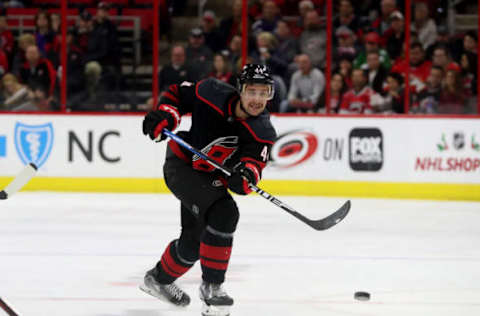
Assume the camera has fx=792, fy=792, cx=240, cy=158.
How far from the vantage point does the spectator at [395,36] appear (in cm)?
767

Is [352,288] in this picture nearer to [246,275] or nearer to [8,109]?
[246,275]

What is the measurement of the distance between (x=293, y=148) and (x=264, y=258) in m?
3.01

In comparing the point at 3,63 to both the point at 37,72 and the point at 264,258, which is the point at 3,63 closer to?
the point at 37,72

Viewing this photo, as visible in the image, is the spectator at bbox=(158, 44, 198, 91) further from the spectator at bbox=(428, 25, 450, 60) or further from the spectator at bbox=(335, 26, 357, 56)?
the spectator at bbox=(428, 25, 450, 60)

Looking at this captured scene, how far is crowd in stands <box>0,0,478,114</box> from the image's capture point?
766 centimetres

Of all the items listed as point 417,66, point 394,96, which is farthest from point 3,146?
point 417,66

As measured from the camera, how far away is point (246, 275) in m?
4.13

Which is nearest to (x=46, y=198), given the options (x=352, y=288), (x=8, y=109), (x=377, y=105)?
(x=8, y=109)

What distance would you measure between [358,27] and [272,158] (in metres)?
1.54

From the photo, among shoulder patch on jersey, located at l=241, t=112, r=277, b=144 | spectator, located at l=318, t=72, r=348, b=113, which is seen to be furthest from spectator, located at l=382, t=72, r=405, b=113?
shoulder patch on jersey, located at l=241, t=112, r=277, b=144

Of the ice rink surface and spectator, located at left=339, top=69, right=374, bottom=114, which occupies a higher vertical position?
spectator, located at left=339, top=69, right=374, bottom=114

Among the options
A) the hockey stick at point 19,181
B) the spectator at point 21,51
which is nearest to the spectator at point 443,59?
the spectator at point 21,51

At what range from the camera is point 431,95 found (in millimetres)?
7684

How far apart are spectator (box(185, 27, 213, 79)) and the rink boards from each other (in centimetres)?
79
